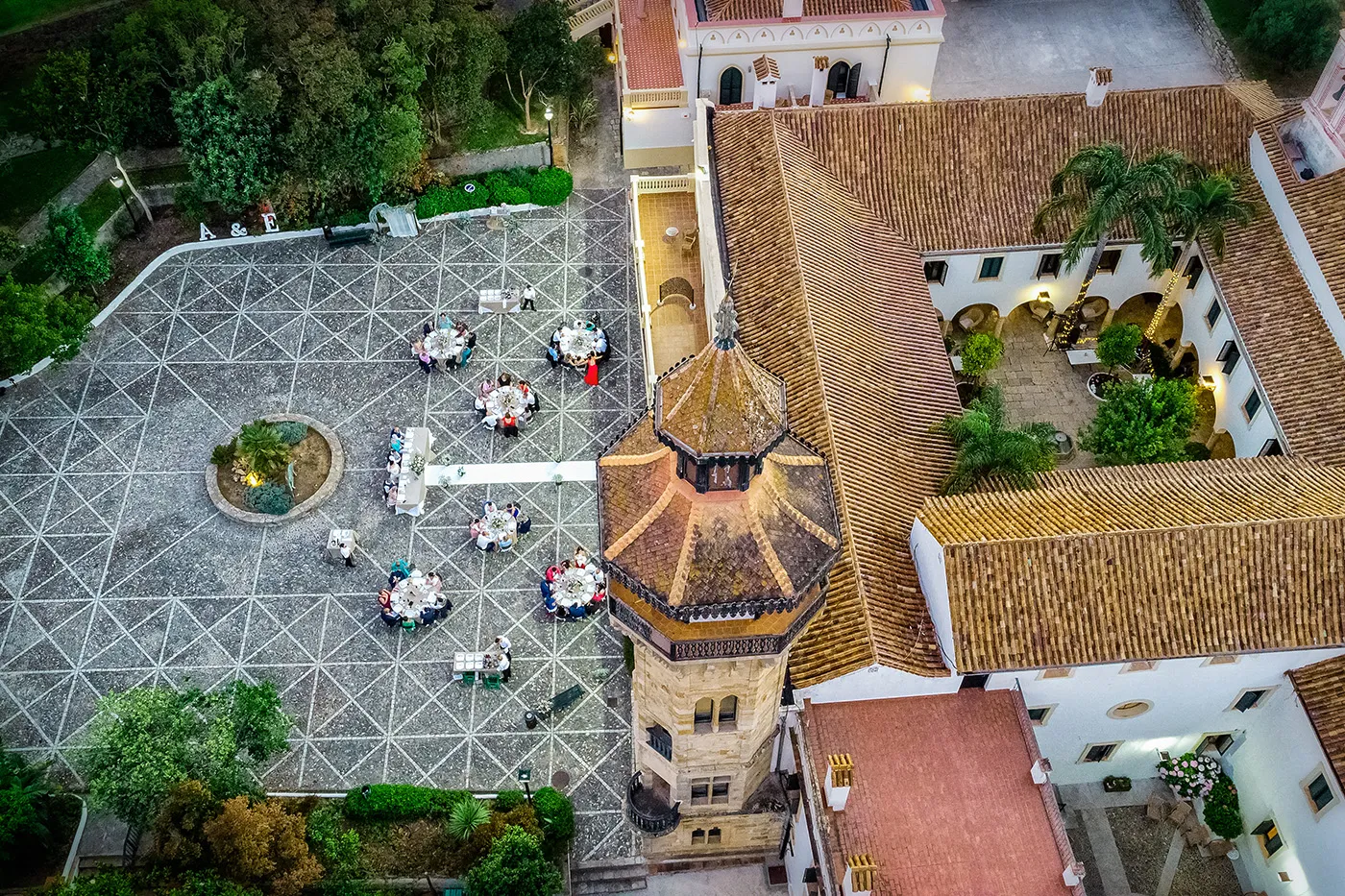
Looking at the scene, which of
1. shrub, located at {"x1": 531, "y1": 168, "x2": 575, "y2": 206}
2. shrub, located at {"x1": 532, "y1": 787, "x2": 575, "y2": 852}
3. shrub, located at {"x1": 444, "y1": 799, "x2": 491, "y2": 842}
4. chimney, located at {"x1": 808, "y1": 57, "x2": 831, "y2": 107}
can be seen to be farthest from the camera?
shrub, located at {"x1": 531, "y1": 168, "x2": 575, "y2": 206}

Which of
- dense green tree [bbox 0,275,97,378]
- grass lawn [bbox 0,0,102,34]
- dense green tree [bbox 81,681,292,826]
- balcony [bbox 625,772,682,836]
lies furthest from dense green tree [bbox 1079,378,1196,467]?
grass lawn [bbox 0,0,102,34]

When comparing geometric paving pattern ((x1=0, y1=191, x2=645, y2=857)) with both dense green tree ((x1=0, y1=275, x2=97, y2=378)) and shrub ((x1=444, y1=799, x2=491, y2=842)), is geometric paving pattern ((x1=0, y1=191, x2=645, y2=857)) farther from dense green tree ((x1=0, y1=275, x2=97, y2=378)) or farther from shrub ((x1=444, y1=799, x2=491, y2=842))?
dense green tree ((x1=0, y1=275, x2=97, y2=378))

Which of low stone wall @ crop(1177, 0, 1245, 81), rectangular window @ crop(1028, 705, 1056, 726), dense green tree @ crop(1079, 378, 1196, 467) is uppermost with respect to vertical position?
low stone wall @ crop(1177, 0, 1245, 81)

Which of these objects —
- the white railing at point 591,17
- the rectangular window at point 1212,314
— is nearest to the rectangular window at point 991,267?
the rectangular window at point 1212,314

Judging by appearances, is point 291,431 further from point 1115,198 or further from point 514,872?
point 1115,198

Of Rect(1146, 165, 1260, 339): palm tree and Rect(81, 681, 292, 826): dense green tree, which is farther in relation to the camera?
Rect(1146, 165, 1260, 339): palm tree

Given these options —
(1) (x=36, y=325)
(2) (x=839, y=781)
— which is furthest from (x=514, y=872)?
(1) (x=36, y=325)

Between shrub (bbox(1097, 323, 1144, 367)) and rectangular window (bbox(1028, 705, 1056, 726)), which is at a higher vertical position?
shrub (bbox(1097, 323, 1144, 367))
